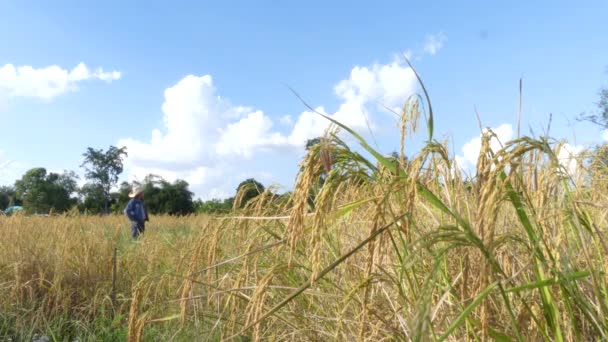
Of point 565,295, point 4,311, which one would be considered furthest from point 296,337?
point 4,311

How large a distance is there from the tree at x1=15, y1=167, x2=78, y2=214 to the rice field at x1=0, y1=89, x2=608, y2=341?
194ft

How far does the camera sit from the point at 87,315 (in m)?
4.10

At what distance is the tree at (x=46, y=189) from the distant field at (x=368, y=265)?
59.2 metres

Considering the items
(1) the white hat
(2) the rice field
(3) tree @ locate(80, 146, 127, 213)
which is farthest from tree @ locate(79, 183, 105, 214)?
(2) the rice field

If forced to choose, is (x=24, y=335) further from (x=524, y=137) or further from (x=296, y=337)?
(x=524, y=137)

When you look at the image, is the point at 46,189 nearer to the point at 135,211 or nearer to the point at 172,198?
the point at 172,198

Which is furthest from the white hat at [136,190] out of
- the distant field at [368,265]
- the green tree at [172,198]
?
the green tree at [172,198]

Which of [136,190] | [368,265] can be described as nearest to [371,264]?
[368,265]

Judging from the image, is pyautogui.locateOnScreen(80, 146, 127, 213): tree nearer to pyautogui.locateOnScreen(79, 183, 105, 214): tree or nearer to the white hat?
pyautogui.locateOnScreen(79, 183, 105, 214): tree

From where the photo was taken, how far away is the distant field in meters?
1.28

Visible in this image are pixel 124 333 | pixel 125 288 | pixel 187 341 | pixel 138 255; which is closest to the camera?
pixel 187 341

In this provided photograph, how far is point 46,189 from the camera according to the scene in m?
63.5

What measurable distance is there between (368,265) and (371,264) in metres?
0.03

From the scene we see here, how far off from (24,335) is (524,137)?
374cm
